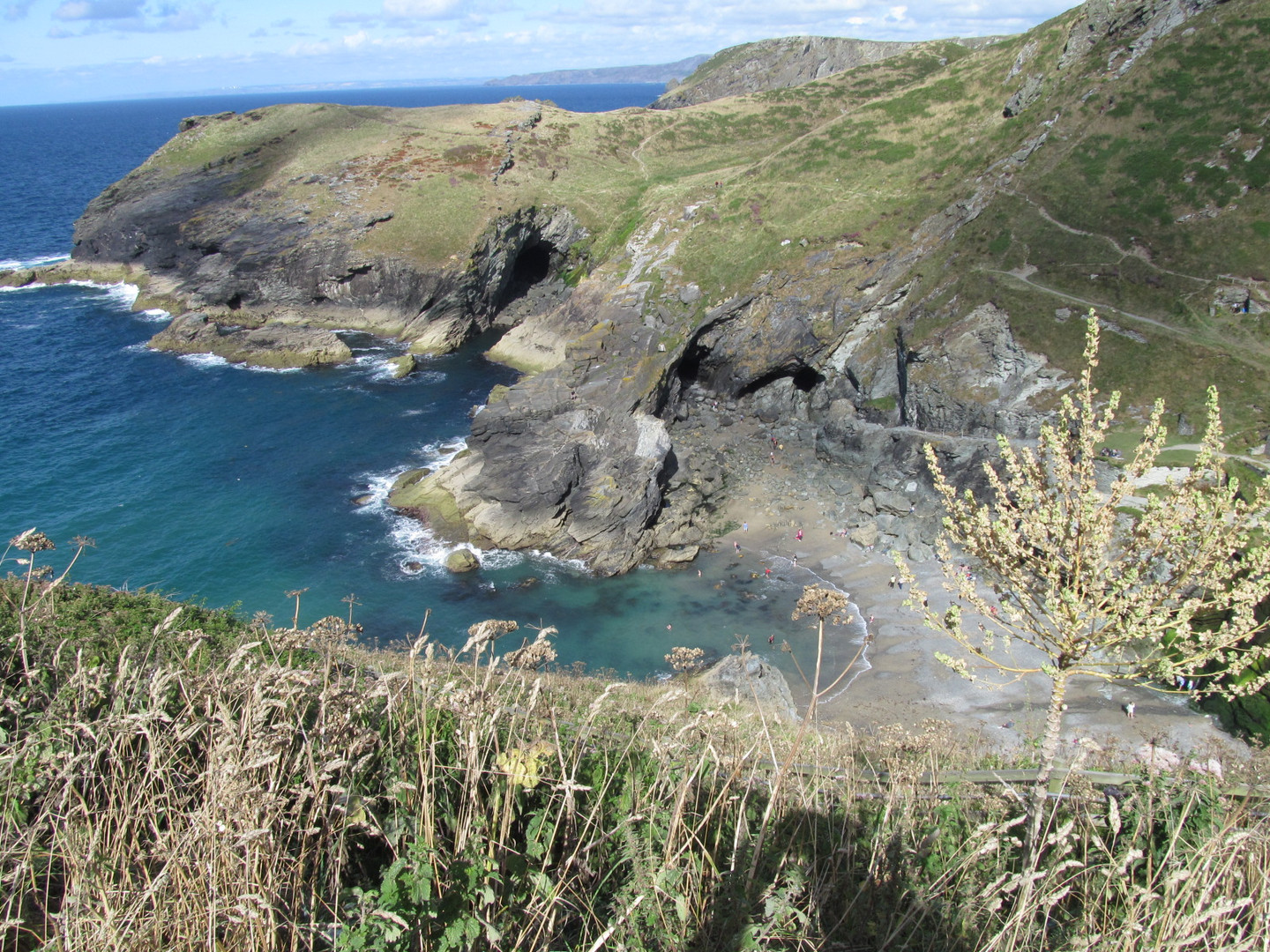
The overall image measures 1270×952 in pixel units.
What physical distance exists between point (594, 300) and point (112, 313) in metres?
50.8

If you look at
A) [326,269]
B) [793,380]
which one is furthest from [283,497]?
[326,269]

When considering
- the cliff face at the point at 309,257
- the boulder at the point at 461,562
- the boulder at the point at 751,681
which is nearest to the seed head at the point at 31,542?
the boulder at the point at 751,681

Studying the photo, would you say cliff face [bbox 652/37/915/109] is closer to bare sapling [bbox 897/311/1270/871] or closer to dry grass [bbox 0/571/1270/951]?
bare sapling [bbox 897/311/1270/871]

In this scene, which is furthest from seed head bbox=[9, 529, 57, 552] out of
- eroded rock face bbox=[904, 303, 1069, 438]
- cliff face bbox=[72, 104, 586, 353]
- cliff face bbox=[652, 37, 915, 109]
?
cliff face bbox=[652, 37, 915, 109]

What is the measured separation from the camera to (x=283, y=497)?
140ft

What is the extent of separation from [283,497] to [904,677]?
118ft

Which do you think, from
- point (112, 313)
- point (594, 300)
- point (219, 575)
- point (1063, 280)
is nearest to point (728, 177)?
point (594, 300)

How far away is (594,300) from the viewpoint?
57906mm

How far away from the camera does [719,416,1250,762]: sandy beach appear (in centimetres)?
2417

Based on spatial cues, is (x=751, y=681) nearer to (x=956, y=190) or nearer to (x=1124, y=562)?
(x=1124, y=562)

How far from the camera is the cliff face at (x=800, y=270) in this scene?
39.6 metres

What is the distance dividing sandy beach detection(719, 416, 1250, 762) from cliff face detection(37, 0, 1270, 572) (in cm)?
201

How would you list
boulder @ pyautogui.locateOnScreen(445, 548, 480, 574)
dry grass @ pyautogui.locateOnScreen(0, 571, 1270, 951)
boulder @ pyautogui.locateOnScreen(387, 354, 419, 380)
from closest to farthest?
dry grass @ pyautogui.locateOnScreen(0, 571, 1270, 951) → boulder @ pyautogui.locateOnScreen(445, 548, 480, 574) → boulder @ pyautogui.locateOnScreen(387, 354, 419, 380)

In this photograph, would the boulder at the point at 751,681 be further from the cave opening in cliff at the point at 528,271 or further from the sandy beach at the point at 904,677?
the cave opening in cliff at the point at 528,271
